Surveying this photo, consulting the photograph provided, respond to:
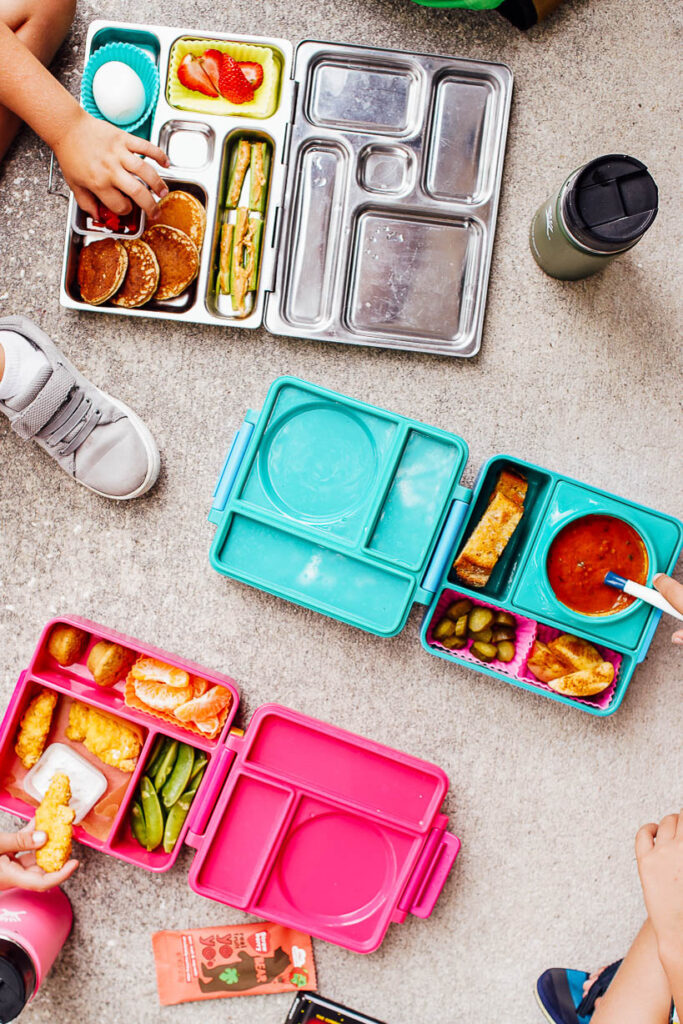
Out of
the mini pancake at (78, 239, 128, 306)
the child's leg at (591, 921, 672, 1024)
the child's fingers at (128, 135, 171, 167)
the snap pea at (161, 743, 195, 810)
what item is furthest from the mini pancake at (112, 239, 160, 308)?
the child's leg at (591, 921, 672, 1024)

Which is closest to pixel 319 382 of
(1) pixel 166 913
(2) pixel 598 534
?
(2) pixel 598 534

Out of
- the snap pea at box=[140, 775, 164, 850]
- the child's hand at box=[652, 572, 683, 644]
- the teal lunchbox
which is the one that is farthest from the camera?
the snap pea at box=[140, 775, 164, 850]

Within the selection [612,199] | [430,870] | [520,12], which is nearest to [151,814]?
[430,870]

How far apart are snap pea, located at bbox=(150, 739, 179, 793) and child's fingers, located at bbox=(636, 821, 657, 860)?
2.58ft

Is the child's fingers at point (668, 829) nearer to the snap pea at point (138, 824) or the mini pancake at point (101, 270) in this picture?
the snap pea at point (138, 824)

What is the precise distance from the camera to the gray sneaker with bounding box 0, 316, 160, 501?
1224mm

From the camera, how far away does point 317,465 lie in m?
1.14

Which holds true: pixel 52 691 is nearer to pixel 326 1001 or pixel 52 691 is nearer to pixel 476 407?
pixel 326 1001

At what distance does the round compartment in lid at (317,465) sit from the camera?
1.14 m

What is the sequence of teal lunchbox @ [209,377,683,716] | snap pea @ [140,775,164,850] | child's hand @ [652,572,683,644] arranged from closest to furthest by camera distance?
child's hand @ [652,572,683,644] → teal lunchbox @ [209,377,683,716] → snap pea @ [140,775,164,850]

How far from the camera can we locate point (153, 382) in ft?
4.27

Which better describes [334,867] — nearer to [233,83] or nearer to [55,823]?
[55,823]

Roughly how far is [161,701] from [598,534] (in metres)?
0.78

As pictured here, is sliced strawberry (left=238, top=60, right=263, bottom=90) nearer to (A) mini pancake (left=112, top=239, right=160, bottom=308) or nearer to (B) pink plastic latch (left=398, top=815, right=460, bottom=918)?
(A) mini pancake (left=112, top=239, right=160, bottom=308)
